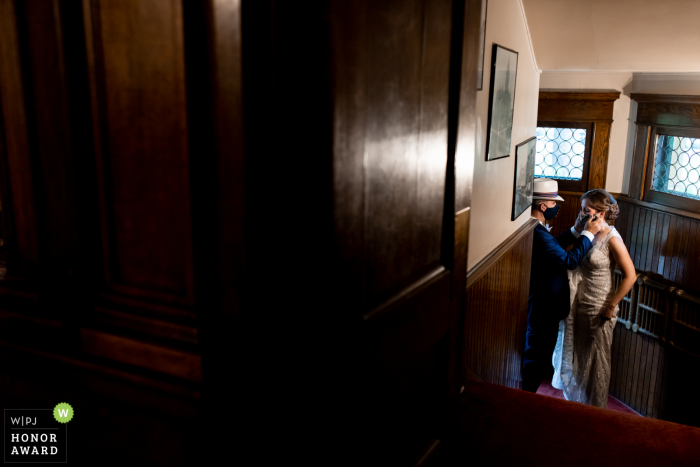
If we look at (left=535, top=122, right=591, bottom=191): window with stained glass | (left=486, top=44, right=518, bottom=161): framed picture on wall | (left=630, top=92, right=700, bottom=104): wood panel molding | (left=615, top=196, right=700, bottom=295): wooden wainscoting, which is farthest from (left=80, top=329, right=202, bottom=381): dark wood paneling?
(left=535, top=122, right=591, bottom=191): window with stained glass

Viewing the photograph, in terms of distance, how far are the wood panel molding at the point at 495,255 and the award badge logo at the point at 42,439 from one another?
1.59 meters

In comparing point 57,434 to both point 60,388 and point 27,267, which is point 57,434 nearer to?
point 60,388

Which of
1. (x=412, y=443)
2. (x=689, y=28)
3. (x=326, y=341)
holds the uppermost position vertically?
(x=689, y=28)

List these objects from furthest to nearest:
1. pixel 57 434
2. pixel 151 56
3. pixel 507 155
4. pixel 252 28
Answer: pixel 507 155 < pixel 57 434 < pixel 151 56 < pixel 252 28

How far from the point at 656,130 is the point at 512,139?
3236 mm

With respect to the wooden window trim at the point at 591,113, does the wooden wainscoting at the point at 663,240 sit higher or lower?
lower

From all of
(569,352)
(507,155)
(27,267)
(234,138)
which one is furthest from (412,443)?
(569,352)

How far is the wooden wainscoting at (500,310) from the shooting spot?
2.54 metres

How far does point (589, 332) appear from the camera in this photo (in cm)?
459

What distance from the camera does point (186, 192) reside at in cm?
111

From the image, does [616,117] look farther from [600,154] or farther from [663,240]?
[663,240]

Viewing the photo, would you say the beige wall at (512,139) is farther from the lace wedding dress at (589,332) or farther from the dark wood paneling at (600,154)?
the dark wood paneling at (600,154)

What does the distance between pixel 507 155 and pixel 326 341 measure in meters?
2.11

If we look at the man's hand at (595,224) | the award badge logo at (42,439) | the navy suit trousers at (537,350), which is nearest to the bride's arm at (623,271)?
the man's hand at (595,224)
